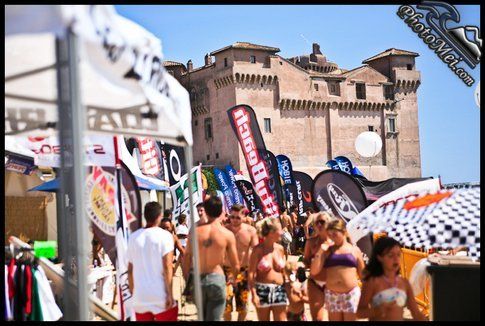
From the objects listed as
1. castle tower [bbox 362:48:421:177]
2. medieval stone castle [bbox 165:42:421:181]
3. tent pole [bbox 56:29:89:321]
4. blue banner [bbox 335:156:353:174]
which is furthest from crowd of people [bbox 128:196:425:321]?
castle tower [bbox 362:48:421:177]

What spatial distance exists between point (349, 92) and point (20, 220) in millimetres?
52430

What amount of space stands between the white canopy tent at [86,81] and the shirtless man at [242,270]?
1709mm

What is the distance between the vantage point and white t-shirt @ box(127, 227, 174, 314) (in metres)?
5.60

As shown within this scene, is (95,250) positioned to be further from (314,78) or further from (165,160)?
(314,78)

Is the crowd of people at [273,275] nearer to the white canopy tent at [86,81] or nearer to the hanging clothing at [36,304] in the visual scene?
the white canopy tent at [86,81]

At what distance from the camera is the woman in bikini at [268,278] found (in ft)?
20.9

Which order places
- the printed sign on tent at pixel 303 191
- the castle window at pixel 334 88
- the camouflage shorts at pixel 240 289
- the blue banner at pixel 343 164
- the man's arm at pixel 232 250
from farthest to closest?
the castle window at pixel 334 88 → the blue banner at pixel 343 164 → the printed sign on tent at pixel 303 191 → the camouflage shorts at pixel 240 289 → the man's arm at pixel 232 250

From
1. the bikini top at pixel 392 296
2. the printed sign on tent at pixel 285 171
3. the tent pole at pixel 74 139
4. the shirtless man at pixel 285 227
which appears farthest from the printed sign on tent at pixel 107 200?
the printed sign on tent at pixel 285 171

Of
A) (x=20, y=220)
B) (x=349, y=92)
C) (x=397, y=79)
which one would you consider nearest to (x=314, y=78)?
(x=349, y=92)

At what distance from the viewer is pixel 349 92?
2542 inches

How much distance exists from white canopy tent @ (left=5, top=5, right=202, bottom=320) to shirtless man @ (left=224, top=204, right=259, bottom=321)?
1709mm

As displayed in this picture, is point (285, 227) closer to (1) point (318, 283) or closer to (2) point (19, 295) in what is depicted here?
(1) point (318, 283)

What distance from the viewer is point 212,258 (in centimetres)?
616

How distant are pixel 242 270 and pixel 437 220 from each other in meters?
2.36
